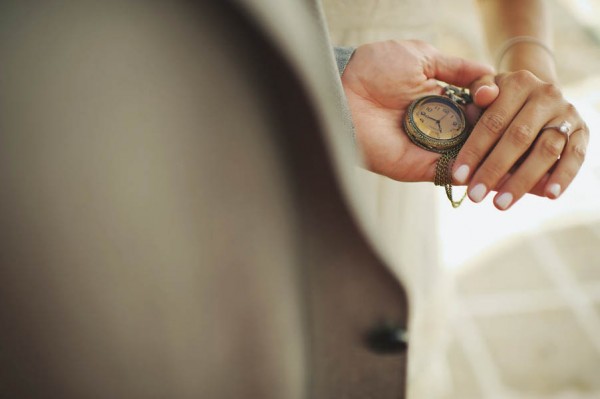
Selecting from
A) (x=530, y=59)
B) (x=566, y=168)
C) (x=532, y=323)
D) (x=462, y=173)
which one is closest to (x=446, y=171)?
(x=462, y=173)

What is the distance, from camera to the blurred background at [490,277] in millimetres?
1006

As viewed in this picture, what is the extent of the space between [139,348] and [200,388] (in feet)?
0.19

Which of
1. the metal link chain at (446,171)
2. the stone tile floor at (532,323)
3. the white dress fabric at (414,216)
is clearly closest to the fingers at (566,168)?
the metal link chain at (446,171)

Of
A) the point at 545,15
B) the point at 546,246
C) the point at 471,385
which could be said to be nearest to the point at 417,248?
the point at 545,15

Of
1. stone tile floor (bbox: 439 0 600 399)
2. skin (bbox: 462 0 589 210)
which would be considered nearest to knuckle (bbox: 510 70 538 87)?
skin (bbox: 462 0 589 210)

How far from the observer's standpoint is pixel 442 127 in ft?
2.30

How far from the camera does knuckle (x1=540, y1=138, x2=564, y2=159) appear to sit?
63 centimetres

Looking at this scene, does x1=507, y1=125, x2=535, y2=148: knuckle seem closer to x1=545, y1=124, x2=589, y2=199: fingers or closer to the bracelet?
x1=545, y1=124, x2=589, y2=199: fingers

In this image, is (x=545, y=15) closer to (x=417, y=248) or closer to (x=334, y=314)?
(x=417, y=248)

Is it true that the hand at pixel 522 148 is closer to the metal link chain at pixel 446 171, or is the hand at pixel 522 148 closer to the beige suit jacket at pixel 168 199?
the metal link chain at pixel 446 171

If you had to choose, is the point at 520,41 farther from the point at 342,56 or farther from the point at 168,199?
the point at 168,199

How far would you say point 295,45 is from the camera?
0.89ft

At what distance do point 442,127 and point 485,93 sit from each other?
2.7 inches

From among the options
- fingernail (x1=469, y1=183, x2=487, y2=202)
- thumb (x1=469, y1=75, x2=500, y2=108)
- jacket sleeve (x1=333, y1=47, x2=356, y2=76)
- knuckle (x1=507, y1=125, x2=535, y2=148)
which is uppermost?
jacket sleeve (x1=333, y1=47, x2=356, y2=76)
